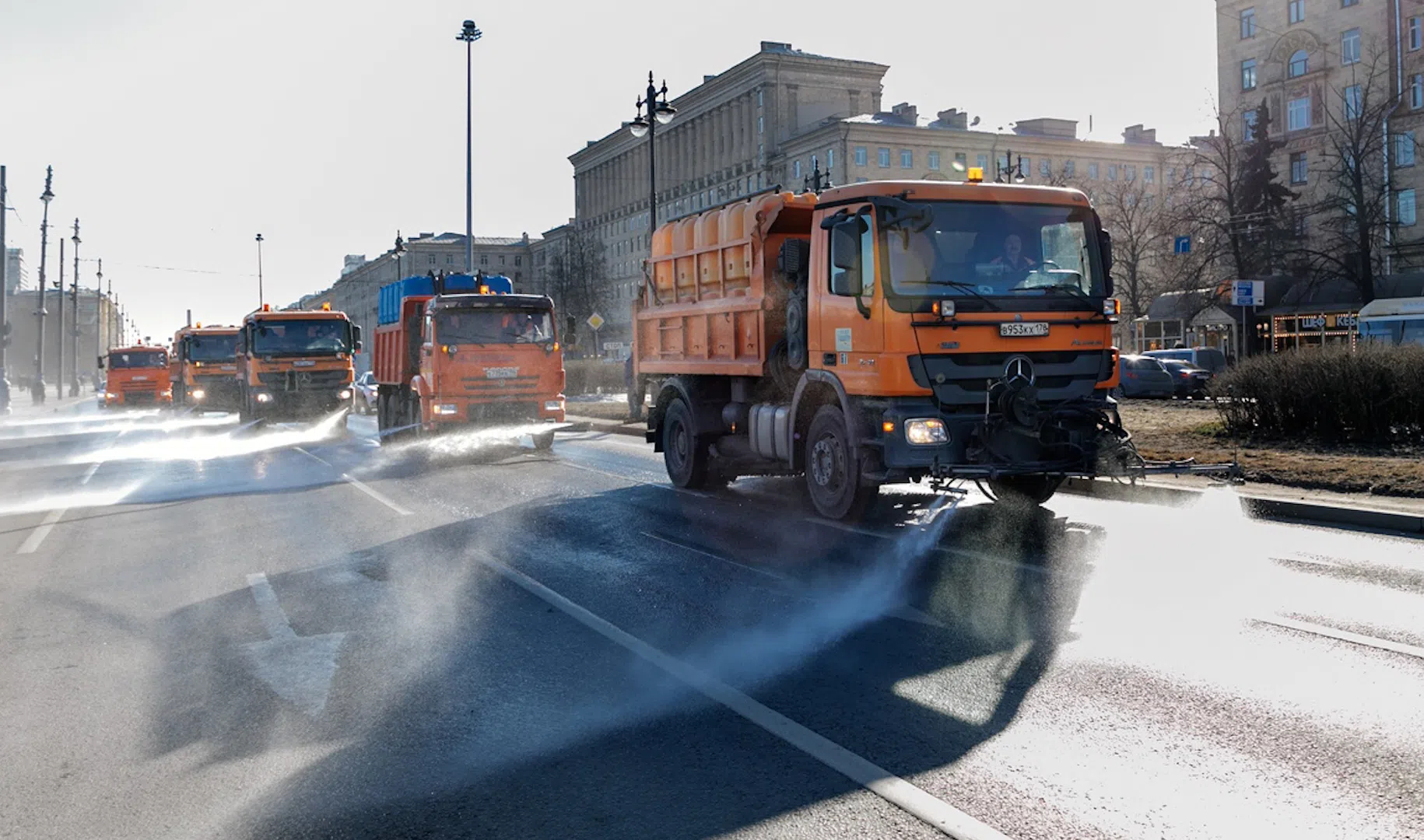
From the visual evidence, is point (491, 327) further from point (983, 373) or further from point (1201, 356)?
point (1201, 356)

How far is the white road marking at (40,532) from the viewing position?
11156 mm

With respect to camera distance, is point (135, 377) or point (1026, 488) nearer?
point (1026, 488)

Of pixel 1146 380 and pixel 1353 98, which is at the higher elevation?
pixel 1353 98

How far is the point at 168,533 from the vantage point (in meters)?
11.9

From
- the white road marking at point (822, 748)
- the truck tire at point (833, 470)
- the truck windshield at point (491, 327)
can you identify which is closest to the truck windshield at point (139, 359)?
the truck windshield at point (491, 327)

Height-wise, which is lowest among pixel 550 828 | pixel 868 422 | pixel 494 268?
pixel 550 828

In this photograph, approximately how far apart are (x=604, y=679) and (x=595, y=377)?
45.5 meters

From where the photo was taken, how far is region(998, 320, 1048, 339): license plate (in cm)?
1030

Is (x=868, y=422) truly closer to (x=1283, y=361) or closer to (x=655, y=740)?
(x=655, y=740)

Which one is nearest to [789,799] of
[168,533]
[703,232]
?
[168,533]

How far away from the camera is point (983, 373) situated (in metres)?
10.3

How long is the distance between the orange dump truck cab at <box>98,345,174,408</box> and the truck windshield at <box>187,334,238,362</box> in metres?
14.7

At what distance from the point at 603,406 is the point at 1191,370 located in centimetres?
1763

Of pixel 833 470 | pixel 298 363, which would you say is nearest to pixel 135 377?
pixel 298 363
